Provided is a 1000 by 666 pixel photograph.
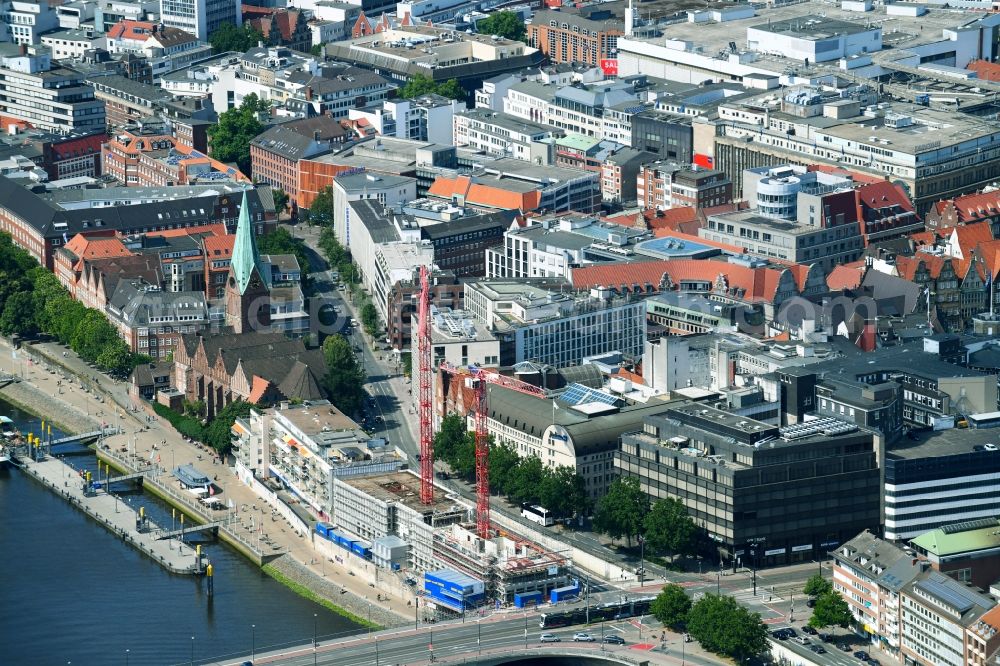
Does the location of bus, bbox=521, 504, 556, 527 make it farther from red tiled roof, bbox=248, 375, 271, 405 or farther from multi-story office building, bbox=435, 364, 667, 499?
red tiled roof, bbox=248, 375, 271, 405

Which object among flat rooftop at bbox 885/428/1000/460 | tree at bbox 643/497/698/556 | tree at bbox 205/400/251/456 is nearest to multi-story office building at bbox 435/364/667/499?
tree at bbox 643/497/698/556

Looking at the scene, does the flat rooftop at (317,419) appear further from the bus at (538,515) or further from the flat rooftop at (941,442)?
the flat rooftop at (941,442)

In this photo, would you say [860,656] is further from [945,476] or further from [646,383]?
[646,383]

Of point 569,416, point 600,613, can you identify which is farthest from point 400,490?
point 600,613

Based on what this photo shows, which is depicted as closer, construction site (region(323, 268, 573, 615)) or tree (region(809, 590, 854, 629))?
tree (region(809, 590, 854, 629))

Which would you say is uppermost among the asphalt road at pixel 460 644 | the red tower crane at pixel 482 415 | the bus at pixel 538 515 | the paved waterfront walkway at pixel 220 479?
the red tower crane at pixel 482 415

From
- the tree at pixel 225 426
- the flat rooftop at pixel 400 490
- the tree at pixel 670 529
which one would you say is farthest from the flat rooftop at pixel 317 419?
the tree at pixel 670 529

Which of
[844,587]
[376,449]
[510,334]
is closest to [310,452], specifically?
[376,449]
